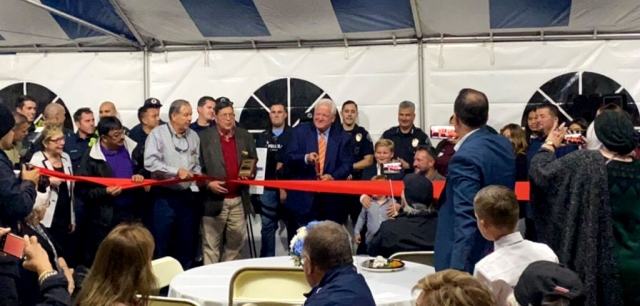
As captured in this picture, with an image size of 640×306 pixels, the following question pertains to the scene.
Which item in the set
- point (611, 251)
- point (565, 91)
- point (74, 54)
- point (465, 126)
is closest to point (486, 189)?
point (465, 126)

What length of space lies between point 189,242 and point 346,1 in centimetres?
232

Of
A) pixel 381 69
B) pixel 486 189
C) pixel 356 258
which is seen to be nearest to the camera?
pixel 486 189

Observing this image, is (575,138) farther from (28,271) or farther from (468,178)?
(28,271)

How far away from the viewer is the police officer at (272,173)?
628 cm

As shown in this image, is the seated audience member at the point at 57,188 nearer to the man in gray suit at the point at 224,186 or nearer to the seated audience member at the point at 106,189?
the seated audience member at the point at 106,189

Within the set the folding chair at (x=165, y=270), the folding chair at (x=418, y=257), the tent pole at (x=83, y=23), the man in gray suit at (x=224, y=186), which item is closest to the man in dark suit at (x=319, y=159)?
the man in gray suit at (x=224, y=186)

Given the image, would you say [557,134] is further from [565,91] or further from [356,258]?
[565,91]

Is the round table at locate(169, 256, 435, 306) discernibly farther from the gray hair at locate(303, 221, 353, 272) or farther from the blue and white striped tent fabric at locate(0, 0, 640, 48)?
the blue and white striped tent fabric at locate(0, 0, 640, 48)

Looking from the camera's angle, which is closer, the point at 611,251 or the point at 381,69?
the point at 611,251

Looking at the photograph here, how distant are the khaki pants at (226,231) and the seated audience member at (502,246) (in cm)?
344

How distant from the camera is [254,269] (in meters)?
3.32

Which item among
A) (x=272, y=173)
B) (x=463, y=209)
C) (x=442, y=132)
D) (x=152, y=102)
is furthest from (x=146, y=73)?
(x=463, y=209)

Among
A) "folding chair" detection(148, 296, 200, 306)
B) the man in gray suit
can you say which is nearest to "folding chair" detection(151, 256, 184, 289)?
"folding chair" detection(148, 296, 200, 306)

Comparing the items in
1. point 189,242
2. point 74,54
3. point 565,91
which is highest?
point 74,54
